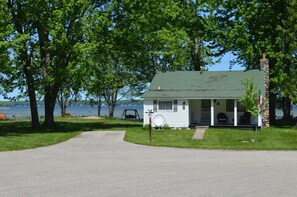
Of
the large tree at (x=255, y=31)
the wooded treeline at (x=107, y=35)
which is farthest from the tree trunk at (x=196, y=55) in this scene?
the large tree at (x=255, y=31)

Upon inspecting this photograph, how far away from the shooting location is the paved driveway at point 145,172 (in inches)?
431

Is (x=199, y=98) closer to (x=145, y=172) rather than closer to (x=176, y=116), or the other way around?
(x=176, y=116)

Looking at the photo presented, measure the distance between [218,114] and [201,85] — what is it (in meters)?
2.91

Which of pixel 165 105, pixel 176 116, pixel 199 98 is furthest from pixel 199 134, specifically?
pixel 165 105

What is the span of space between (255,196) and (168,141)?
15.5 m

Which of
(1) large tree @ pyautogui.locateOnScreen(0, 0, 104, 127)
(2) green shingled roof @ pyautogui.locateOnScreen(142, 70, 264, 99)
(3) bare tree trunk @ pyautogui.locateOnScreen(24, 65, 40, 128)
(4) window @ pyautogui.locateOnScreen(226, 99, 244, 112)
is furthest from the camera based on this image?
(4) window @ pyautogui.locateOnScreen(226, 99, 244, 112)

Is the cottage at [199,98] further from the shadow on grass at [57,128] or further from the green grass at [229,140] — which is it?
the green grass at [229,140]

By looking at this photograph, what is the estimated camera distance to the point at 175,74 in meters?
41.1

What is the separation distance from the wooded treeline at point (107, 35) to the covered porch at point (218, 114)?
4025 millimetres

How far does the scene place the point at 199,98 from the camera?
117 ft

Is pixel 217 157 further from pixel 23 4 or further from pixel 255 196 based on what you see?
pixel 23 4

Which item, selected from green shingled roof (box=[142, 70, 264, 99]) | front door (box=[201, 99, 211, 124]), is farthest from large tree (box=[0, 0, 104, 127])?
front door (box=[201, 99, 211, 124])

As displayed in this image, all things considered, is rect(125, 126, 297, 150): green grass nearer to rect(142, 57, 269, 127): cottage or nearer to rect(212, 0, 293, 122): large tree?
rect(142, 57, 269, 127): cottage

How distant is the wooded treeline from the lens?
103ft
